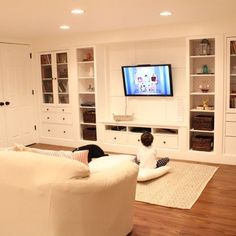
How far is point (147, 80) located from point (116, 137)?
1.23 meters

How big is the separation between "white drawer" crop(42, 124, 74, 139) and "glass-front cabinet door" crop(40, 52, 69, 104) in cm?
53

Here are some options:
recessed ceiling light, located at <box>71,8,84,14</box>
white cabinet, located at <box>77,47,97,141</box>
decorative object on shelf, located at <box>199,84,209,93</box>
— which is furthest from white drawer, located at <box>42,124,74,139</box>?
recessed ceiling light, located at <box>71,8,84,14</box>

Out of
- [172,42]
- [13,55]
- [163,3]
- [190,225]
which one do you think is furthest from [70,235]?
[13,55]

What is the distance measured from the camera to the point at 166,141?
5594mm

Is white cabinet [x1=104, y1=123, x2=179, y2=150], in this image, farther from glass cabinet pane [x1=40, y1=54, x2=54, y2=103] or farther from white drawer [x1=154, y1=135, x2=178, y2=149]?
glass cabinet pane [x1=40, y1=54, x2=54, y2=103]

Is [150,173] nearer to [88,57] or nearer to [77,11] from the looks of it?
[77,11]

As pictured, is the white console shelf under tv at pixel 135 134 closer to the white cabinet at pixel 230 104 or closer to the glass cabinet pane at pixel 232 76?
the white cabinet at pixel 230 104

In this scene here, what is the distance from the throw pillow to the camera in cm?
429

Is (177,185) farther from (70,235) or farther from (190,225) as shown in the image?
(70,235)

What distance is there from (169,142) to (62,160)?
11.2 feet

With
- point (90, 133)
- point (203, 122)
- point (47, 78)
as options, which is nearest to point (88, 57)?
point (47, 78)

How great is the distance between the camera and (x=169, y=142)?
18.3ft

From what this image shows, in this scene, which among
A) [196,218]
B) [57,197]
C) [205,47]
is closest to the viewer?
[57,197]

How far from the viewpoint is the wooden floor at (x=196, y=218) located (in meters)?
3.06
